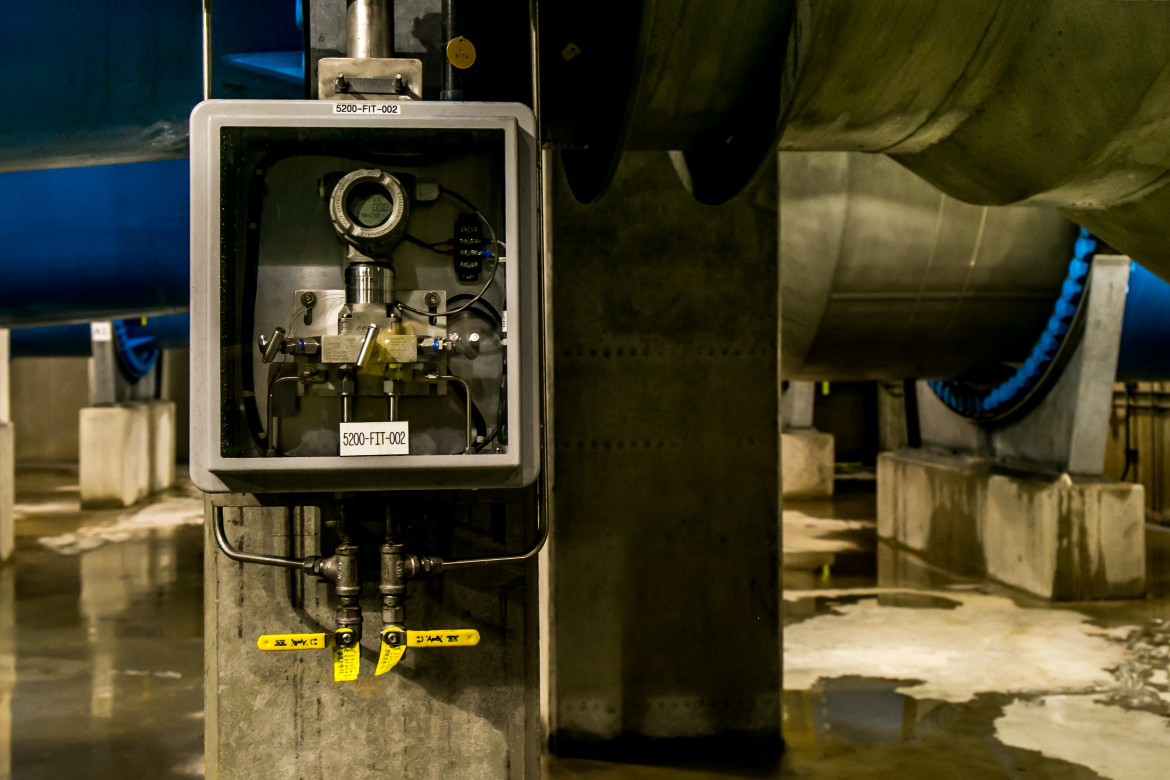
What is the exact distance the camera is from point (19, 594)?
642 centimetres

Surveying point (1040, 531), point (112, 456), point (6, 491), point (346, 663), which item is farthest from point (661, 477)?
point (112, 456)

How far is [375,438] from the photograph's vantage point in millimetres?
1991

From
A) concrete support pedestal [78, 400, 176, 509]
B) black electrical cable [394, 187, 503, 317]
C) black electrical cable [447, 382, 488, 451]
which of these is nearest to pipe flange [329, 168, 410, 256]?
black electrical cable [394, 187, 503, 317]

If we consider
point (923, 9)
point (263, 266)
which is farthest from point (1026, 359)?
point (263, 266)

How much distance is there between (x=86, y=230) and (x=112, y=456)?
6493 mm

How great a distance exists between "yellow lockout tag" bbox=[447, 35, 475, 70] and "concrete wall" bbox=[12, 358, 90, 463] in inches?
612

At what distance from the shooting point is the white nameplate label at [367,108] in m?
1.95

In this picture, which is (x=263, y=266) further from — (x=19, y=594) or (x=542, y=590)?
(x=19, y=594)

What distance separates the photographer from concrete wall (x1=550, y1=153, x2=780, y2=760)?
382 cm

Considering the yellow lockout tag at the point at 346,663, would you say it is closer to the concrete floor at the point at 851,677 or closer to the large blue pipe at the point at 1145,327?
the concrete floor at the point at 851,677

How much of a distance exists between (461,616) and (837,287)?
→ 154 inches

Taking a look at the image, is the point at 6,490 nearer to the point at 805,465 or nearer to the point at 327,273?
the point at 327,273

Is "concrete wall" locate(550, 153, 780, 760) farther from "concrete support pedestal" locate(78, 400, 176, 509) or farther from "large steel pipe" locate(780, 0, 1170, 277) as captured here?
"concrete support pedestal" locate(78, 400, 176, 509)

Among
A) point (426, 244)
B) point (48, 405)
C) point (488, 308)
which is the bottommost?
point (48, 405)
